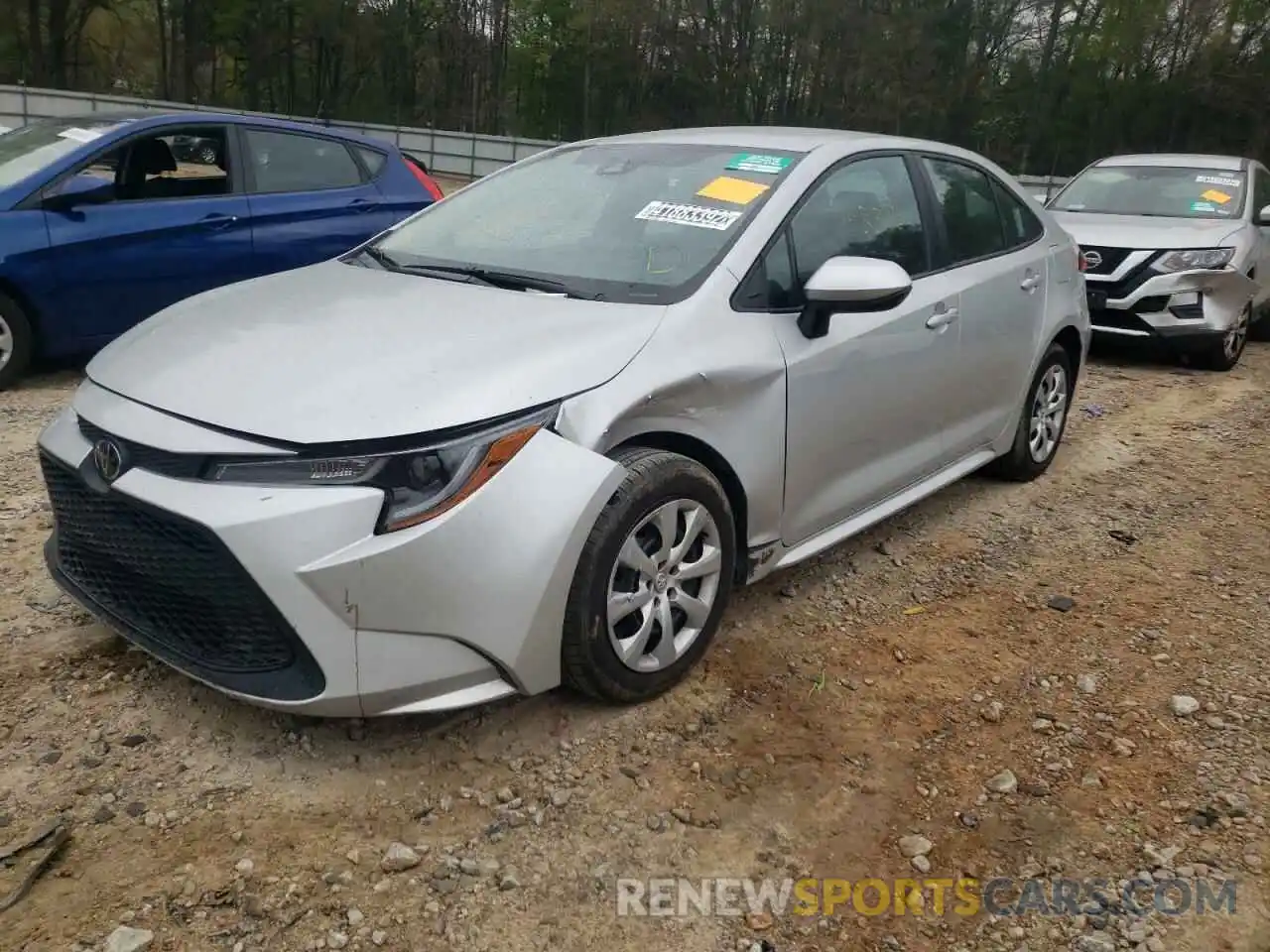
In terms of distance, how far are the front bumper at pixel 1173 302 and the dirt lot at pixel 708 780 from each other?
403 cm

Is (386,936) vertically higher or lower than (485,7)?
lower

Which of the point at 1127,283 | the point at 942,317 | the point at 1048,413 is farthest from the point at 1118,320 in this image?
the point at 942,317

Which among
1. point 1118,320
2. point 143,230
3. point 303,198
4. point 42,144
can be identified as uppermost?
point 42,144

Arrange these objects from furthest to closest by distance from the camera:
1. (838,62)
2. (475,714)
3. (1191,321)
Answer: (838,62)
(1191,321)
(475,714)

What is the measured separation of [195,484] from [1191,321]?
22.8 feet

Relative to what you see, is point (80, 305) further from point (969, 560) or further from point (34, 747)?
point (969, 560)

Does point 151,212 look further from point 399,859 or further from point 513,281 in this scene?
point 399,859

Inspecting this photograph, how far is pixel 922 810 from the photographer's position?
8.20 feet

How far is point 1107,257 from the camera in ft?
23.9

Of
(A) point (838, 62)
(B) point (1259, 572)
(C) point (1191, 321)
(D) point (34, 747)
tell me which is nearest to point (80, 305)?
(D) point (34, 747)

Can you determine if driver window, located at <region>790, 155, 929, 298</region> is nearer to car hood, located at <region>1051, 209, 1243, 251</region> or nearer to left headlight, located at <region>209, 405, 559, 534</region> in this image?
left headlight, located at <region>209, 405, 559, 534</region>

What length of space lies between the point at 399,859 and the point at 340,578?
0.61 meters

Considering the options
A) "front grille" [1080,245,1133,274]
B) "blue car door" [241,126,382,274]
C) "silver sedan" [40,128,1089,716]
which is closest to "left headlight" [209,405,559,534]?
"silver sedan" [40,128,1089,716]

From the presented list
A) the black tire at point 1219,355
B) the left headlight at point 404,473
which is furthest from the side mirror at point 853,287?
the black tire at point 1219,355
